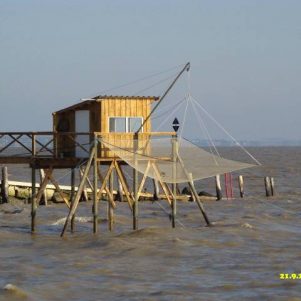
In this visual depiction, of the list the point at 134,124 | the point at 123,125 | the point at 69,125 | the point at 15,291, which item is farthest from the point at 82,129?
the point at 15,291

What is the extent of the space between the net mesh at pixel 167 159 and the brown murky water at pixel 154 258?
7.21 ft

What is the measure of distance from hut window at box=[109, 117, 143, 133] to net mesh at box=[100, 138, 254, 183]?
5.02 feet

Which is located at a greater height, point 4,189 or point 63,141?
point 63,141

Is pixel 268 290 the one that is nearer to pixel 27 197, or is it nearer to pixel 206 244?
pixel 206 244

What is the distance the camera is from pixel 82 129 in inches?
1414

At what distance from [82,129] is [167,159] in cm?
408

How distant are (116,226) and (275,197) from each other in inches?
847

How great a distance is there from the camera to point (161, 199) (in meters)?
52.0

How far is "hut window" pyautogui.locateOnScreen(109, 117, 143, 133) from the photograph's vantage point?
35188 mm

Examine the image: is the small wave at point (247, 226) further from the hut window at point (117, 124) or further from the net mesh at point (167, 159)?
the hut window at point (117, 124)

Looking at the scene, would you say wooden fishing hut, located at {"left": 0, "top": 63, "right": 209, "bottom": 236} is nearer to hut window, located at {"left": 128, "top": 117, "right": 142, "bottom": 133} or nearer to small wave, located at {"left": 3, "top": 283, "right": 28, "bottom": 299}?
hut window, located at {"left": 128, "top": 117, "right": 142, "bottom": 133}

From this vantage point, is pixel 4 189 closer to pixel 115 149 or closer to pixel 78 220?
pixel 78 220
